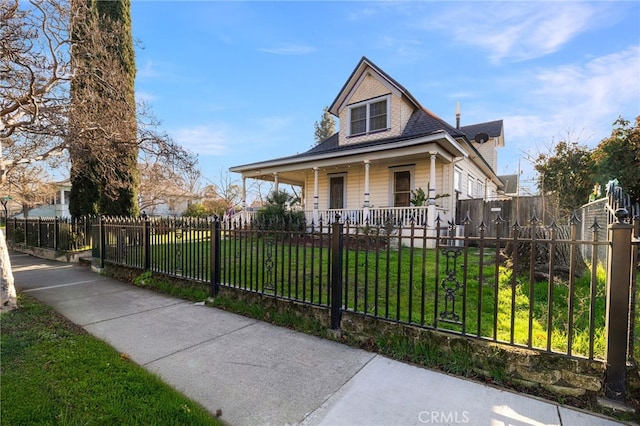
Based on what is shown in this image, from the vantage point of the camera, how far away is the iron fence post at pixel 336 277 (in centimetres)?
385

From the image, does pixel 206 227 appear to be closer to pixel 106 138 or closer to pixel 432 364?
pixel 106 138

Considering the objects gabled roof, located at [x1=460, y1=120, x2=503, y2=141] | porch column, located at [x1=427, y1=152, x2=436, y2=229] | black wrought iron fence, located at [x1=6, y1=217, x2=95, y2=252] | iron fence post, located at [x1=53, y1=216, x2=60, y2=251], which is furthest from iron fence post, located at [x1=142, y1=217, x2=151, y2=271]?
gabled roof, located at [x1=460, y1=120, x2=503, y2=141]

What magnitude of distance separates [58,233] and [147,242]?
21.8ft

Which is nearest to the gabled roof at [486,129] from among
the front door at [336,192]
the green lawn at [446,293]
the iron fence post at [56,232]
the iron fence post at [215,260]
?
the front door at [336,192]

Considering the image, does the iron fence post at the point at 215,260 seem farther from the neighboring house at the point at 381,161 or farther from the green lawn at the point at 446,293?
the neighboring house at the point at 381,161

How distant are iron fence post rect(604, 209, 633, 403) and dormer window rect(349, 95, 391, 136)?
1122 centimetres

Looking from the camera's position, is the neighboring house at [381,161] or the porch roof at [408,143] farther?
the neighboring house at [381,161]

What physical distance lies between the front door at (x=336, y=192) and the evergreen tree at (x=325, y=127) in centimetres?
2586

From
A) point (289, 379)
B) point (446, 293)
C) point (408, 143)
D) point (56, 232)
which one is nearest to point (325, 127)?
point (408, 143)

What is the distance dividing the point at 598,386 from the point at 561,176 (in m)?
15.8

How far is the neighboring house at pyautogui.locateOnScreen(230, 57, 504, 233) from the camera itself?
11188mm

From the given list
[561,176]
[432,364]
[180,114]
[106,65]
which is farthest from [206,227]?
[561,176]

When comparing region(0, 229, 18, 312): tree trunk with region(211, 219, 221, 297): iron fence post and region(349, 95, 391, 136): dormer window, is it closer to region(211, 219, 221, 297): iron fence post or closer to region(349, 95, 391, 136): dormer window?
region(211, 219, 221, 297): iron fence post

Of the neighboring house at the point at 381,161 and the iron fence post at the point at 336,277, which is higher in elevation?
the neighboring house at the point at 381,161
